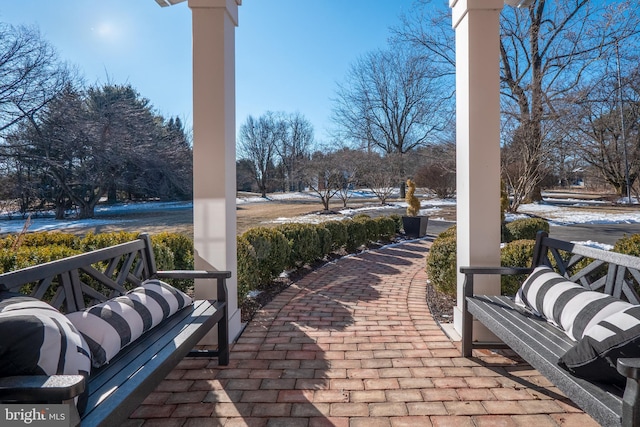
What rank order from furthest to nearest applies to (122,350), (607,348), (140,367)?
(122,350) < (140,367) < (607,348)

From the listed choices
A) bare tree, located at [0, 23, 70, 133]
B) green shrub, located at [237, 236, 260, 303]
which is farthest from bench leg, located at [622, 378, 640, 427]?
bare tree, located at [0, 23, 70, 133]

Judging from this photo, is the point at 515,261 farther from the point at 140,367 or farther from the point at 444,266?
the point at 140,367

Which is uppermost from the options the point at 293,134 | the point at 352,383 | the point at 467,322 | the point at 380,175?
the point at 293,134

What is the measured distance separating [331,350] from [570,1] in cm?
1516

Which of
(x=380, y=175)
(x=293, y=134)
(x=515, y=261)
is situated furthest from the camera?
(x=293, y=134)

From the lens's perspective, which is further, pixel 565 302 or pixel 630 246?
pixel 630 246

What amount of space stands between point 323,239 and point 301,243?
2.43 ft

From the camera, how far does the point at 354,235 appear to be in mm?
6664

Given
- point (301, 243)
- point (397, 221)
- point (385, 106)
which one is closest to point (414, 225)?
point (397, 221)

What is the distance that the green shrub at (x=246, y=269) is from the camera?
3.28 meters

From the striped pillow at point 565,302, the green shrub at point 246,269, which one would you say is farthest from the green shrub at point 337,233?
the striped pillow at point 565,302

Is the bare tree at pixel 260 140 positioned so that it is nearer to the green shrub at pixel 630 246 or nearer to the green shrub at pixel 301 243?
the green shrub at pixel 301 243

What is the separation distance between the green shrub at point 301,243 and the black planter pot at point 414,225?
13.3 ft

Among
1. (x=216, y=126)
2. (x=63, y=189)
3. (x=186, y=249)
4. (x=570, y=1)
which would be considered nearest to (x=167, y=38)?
(x=186, y=249)
